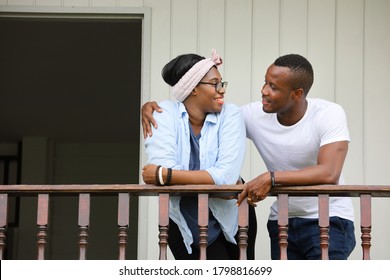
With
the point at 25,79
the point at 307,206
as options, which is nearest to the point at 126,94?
the point at 25,79

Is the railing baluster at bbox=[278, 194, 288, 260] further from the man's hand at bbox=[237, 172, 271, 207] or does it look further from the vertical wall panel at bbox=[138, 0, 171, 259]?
the vertical wall panel at bbox=[138, 0, 171, 259]

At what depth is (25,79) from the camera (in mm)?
9805

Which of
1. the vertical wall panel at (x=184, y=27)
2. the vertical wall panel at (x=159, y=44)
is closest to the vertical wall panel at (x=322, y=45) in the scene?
the vertical wall panel at (x=184, y=27)

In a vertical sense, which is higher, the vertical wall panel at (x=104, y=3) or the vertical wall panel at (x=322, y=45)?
the vertical wall panel at (x=104, y=3)

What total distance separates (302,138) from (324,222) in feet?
1.42

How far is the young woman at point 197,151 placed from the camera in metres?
4.97

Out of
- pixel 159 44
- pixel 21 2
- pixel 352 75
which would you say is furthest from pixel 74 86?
pixel 352 75

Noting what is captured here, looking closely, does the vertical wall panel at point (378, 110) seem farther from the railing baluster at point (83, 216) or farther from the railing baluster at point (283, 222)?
the railing baluster at point (83, 216)

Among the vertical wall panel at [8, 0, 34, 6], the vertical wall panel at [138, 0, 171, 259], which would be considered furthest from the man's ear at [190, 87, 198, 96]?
the vertical wall panel at [8, 0, 34, 6]

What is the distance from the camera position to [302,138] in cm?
511

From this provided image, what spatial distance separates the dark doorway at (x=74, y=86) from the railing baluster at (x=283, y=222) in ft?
7.25

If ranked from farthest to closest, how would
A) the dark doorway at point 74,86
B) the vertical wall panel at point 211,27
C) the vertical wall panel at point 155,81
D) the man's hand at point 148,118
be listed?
1. the dark doorway at point 74,86
2. the vertical wall panel at point 211,27
3. the vertical wall panel at point 155,81
4. the man's hand at point 148,118

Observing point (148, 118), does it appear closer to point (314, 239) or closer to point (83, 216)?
point (83, 216)

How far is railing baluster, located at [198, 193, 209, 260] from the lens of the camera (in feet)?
16.2
